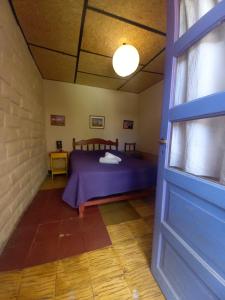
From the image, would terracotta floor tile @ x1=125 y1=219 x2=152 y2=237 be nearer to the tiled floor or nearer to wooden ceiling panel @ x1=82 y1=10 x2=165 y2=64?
the tiled floor

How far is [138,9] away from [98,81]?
2.08 metres

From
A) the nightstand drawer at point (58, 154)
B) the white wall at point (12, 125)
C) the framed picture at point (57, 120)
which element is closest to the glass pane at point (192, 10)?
the white wall at point (12, 125)

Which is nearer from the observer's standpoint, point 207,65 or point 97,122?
point 207,65

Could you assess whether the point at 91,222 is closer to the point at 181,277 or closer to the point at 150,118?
the point at 181,277

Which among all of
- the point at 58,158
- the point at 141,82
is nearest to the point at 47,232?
the point at 58,158

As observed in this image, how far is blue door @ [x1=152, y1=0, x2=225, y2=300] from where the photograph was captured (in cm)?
60

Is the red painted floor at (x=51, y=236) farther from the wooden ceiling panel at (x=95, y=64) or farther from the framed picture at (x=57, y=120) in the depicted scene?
the wooden ceiling panel at (x=95, y=64)

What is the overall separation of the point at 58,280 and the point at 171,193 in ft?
3.65

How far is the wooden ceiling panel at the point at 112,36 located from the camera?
1.61m

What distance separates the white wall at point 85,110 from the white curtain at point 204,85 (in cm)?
317

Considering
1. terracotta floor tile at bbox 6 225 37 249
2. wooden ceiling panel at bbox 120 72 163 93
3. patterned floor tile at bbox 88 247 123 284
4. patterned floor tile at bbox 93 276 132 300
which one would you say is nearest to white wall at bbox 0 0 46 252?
terracotta floor tile at bbox 6 225 37 249

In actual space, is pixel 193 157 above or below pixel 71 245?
above

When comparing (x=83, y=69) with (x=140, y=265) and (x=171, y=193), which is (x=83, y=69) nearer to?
(x=171, y=193)

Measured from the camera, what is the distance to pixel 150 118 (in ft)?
12.2
